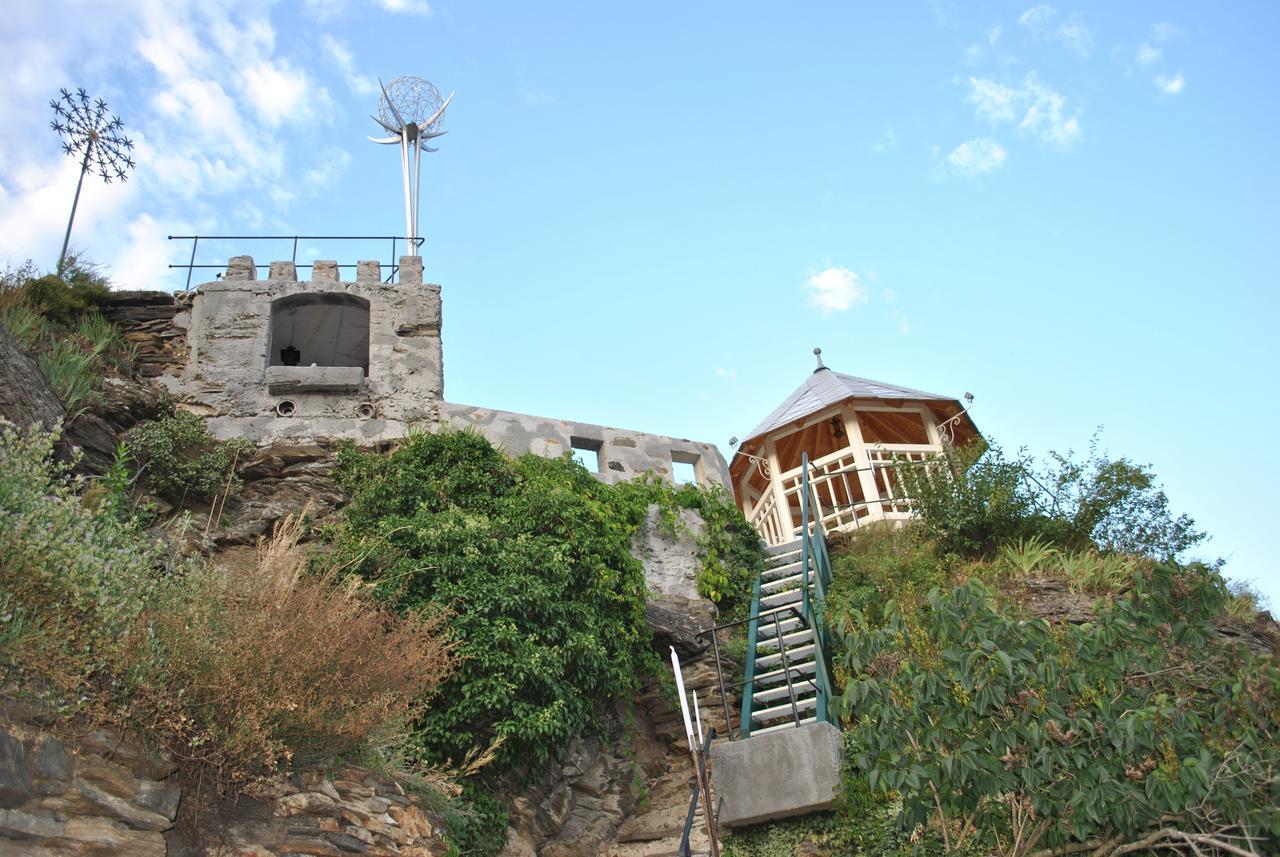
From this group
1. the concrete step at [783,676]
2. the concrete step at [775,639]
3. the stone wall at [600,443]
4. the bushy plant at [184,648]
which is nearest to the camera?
the bushy plant at [184,648]

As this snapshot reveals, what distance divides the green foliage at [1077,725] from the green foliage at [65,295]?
9387 mm

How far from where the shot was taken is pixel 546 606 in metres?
9.20

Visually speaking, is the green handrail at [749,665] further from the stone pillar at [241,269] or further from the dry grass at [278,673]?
the stone pillar at [241,269]

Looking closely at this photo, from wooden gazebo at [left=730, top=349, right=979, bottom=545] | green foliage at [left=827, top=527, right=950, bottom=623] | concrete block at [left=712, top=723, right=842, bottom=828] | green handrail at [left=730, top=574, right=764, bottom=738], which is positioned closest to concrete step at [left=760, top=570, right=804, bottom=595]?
green handrail at [left=730, top=574, right=764, bottom=738]

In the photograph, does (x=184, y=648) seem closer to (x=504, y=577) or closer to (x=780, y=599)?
(x=504, y=577)

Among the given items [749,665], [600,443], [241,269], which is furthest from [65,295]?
[749,665]

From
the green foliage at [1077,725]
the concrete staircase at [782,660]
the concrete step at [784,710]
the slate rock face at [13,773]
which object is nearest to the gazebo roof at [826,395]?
the concrete staircase at [782,660]

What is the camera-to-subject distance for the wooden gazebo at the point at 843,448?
44.5ft

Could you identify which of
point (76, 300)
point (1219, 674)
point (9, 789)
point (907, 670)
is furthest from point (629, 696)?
point (76, 300)

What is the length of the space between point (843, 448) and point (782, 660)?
19.7ft

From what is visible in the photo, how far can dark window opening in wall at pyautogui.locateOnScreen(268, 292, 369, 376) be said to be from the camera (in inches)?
509

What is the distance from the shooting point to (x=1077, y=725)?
6.21 metres

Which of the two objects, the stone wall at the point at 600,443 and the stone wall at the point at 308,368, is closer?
the stone wall at the point at 308,368

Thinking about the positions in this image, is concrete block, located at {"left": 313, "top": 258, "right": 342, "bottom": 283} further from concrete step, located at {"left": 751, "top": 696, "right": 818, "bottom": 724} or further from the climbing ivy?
concrete step, located at {"left": 751, "top": 696, "right": 818, "bottom": 724}
